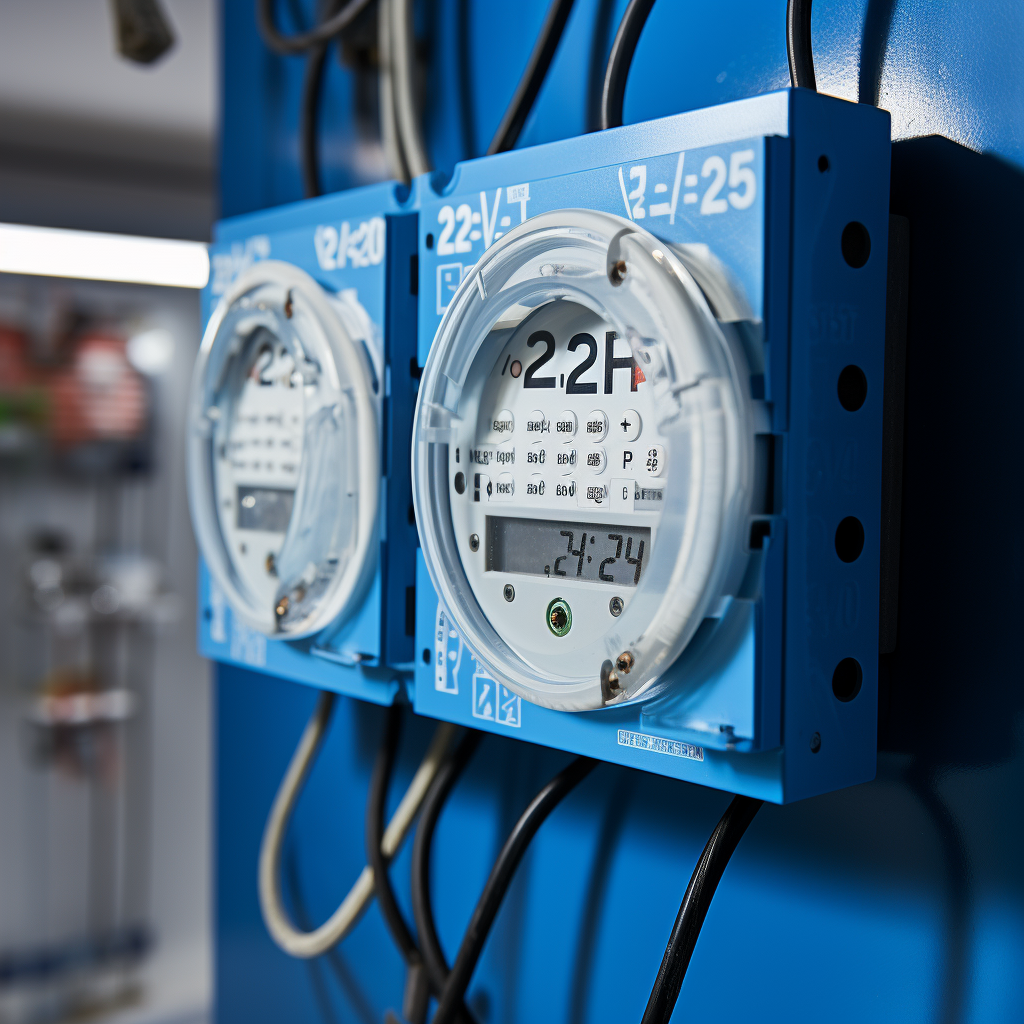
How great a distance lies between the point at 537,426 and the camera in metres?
0.56

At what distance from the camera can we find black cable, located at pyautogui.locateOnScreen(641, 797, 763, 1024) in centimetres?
52

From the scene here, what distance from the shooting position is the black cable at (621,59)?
57cm

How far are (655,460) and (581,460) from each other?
53mm

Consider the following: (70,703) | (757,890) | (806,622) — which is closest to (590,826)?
(757,890)

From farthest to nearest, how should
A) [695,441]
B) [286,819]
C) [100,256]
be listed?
[100,256]
[286,819]
[695,441]

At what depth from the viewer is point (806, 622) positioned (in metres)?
0.46

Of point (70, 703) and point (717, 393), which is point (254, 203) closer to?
point (717, 393)

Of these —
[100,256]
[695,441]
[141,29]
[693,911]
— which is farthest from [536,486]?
[100,256]

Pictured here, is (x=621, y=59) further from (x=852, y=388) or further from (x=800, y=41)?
(x=852, y=388)

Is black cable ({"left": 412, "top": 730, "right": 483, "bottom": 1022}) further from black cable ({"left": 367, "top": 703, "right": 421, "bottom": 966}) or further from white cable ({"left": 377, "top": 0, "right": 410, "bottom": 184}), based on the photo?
white cable ({"left": 377, "top": 0, "right": 410, "bottom": 184})

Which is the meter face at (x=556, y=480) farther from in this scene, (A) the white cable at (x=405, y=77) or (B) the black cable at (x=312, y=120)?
(B) the black cable at (x=312, y=120)

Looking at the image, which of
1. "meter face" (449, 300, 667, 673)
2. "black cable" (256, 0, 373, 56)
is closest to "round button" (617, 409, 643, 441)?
"meter face" (449, 300, 667, 673)

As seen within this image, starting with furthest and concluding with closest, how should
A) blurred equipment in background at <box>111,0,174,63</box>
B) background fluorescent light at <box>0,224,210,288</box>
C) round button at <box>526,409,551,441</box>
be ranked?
background fluorescent light at <box>0,224,210,288</box>
blurred equipment in background at <box>111,0,174,63</box>
round button at <box>526,409,551,441</box>

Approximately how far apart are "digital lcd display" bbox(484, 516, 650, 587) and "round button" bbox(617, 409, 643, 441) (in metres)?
0.04
